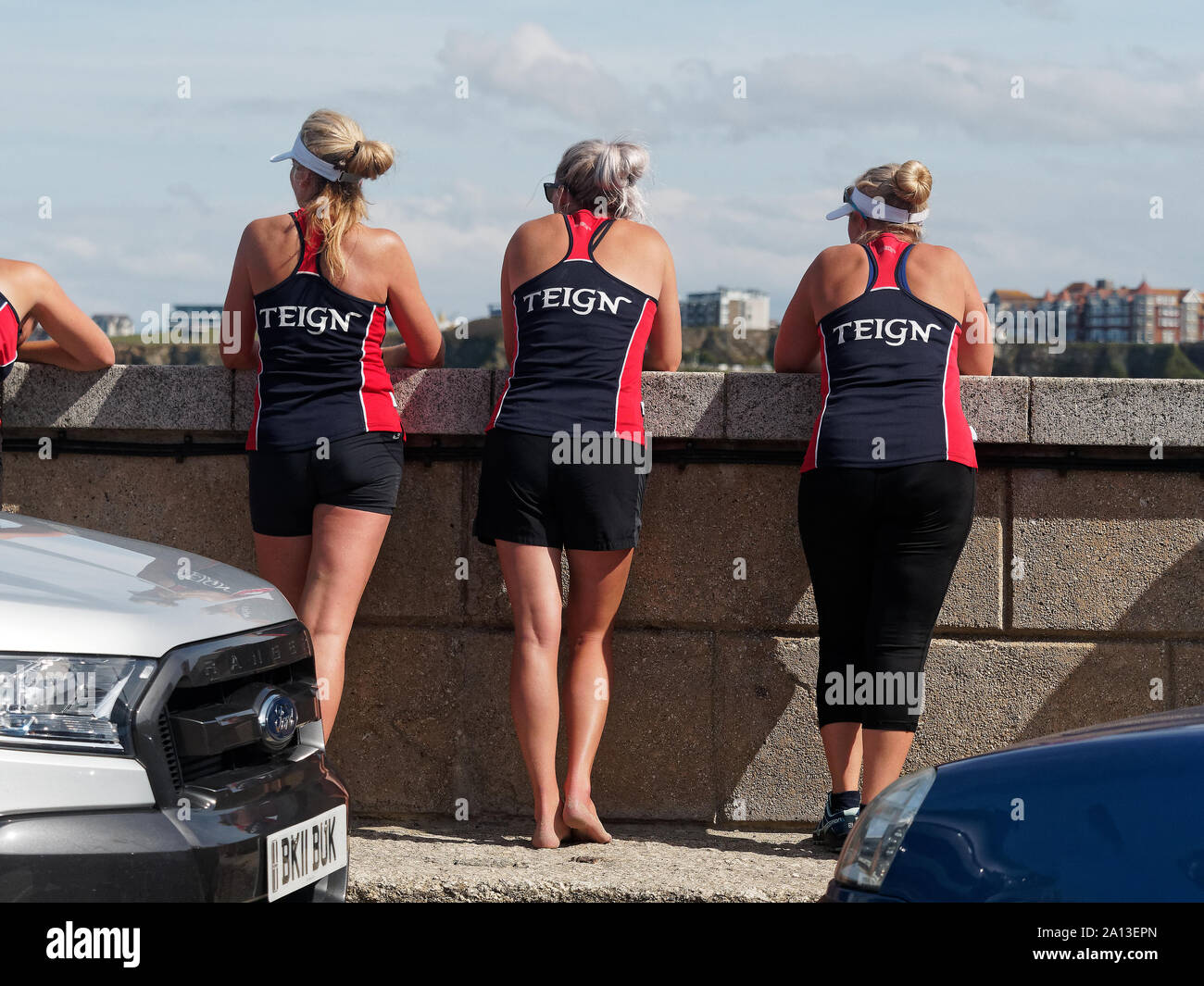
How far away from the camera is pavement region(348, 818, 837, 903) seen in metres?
4.07

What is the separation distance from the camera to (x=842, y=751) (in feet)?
14.7

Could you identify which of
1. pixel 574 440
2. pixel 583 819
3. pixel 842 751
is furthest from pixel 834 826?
pixel 574 440

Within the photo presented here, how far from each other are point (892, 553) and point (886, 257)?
0.92m

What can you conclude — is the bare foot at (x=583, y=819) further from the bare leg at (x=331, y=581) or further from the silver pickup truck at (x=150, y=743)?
the silver pickup truck at (x=150, y=743)

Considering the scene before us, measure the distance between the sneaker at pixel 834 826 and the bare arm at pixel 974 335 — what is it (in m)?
1.47

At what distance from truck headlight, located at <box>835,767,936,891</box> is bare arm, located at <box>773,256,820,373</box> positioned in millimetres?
2169

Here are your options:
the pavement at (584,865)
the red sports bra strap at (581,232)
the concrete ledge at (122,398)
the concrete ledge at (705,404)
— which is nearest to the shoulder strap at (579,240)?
the red sports bra strap at (581,232)

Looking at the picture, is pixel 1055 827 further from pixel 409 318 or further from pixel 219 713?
pixel 409 318

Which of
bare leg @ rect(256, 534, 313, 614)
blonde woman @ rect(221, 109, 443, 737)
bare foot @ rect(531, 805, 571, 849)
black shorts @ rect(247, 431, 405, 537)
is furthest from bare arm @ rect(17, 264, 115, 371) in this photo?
bare foot @ rect(531, 805, 571, 849)

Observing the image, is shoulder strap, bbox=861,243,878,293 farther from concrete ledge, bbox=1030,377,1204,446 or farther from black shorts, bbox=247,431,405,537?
black shorts, bbox=247,431,405,537

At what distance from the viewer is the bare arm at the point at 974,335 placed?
4492 mm

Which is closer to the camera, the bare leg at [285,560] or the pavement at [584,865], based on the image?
the pavement at [584,865]

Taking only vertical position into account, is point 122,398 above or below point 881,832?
above

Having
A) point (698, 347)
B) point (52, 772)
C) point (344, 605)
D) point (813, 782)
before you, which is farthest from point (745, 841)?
point (698, 347)
